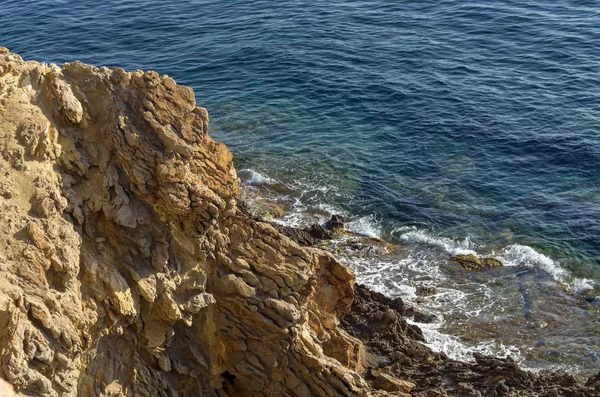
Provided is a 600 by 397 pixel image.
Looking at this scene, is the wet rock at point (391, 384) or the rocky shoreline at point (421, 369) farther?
the rocky shoreline at point (421, 369)

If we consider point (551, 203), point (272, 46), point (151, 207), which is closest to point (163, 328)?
point (151, 207)

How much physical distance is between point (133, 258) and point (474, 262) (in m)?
25.6

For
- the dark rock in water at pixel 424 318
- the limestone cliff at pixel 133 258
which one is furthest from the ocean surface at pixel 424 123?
the limestone cliff at pixel 133 258

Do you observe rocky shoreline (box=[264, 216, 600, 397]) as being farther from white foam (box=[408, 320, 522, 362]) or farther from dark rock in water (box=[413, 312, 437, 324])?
dark rock in water (box=[413, 312, 437, 324])

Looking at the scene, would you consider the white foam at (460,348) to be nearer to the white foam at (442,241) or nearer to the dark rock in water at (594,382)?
the dark rock in water at (594,382)

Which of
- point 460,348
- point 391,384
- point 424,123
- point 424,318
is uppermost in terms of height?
point 424,123

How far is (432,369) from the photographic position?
30922 millimetres

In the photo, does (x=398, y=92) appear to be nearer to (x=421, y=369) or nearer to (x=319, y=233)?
(x=319, y=233)

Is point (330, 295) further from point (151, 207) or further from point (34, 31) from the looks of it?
point (34, 31)

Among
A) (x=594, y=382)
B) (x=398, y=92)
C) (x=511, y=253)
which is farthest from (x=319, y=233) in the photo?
(x=398, y=92)

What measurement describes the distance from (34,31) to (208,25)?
18.3m

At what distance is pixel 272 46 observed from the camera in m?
68.8

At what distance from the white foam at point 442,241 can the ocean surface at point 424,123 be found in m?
0.12

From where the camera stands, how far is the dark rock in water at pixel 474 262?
40.3 metres
